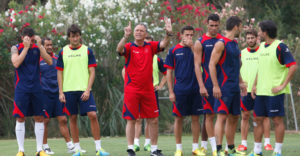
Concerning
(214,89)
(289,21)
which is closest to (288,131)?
(214,89)

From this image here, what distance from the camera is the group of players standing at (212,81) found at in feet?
28.7

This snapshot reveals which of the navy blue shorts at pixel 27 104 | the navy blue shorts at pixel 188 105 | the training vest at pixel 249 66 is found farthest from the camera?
the training vest at pixel 249 66

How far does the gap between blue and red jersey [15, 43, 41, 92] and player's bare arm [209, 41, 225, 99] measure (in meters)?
3.01

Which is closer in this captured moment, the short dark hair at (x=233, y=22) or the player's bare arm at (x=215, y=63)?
the player's bare arm at (x=215, y=63)

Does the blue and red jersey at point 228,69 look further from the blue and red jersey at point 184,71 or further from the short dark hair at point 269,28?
the blue and red jersey at point 184,71

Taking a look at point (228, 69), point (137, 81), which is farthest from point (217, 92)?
point (137, 81)

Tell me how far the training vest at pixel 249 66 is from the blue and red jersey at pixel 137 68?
2634mm

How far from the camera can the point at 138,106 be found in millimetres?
9438

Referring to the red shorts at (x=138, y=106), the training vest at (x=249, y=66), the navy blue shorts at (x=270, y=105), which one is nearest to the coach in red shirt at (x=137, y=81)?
the red shorts at (x=138, y=106)

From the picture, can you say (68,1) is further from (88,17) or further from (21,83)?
(21,83)

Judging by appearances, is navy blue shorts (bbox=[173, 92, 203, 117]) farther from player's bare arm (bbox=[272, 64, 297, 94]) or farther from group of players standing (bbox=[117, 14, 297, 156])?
player's bare arm (bbox=[272, 64, 297, 94])

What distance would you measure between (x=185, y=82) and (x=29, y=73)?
2665mm

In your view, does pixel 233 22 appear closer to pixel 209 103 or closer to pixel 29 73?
pixel 209 103

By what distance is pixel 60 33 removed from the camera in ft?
57.1
